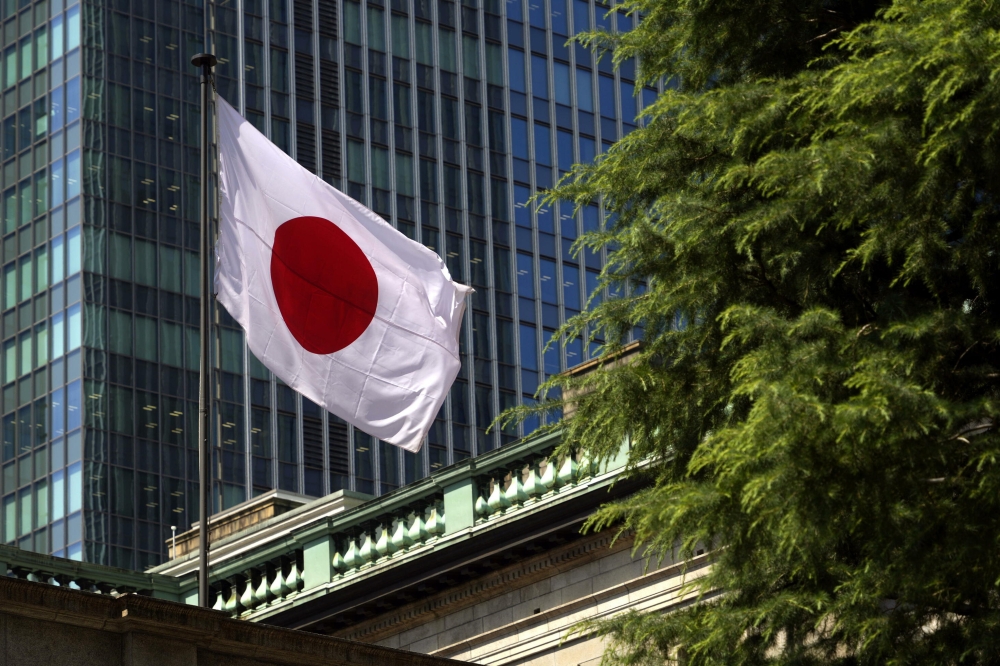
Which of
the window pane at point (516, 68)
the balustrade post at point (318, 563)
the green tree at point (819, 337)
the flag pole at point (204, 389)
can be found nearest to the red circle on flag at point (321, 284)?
the flag pole at point (204, 389)

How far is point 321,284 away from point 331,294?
0.52 ft

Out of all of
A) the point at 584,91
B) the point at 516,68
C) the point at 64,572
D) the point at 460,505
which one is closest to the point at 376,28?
the point at 516,68

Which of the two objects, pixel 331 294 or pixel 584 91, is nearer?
pixel 331 294

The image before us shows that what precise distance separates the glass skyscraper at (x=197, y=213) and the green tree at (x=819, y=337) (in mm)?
75417

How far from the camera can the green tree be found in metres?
16.8

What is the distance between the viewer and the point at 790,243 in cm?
1875

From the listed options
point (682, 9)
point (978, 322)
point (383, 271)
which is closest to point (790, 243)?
point (978, 322)

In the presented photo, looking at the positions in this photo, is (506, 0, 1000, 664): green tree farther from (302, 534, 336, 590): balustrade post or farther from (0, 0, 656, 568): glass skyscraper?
(0, 0, 656, 568): glass skyscraper

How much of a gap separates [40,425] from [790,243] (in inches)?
3209

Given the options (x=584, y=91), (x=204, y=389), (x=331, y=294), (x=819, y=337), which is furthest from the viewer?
(x=584, y=91)

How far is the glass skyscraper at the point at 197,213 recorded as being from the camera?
9644cm

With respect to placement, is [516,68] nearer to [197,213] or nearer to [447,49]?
[447,49]

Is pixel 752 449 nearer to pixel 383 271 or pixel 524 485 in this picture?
pixel 383 271

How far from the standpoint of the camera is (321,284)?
2406 centimetres
